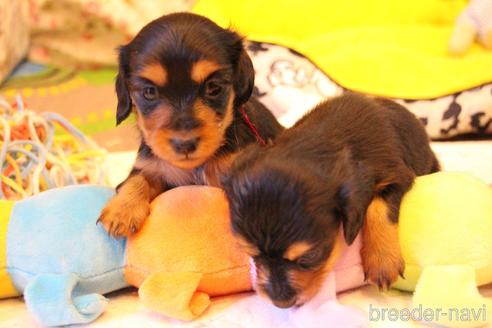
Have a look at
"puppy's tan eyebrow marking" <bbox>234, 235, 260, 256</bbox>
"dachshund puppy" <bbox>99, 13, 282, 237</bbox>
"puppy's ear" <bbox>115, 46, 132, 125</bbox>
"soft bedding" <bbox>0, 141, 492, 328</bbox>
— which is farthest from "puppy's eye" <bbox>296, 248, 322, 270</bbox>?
"puppy's ear" <bbox>115, 46, 132, 125</bbox>

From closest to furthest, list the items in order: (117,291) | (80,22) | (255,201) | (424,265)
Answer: (255,201), (424,265), (117,291), (80,22)

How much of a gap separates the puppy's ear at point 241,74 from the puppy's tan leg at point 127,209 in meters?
0.48

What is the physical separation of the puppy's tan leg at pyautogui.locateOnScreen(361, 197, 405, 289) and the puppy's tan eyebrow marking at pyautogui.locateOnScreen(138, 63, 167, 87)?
0.80m

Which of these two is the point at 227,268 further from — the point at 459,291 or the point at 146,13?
the point at 146,13

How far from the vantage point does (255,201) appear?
1573mm

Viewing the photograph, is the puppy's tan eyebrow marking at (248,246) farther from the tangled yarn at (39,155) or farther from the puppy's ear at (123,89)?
the tangled yarn at (39,155)

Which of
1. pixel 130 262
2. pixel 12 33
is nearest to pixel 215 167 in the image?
pixel 130 262

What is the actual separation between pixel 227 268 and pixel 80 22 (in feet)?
11.0

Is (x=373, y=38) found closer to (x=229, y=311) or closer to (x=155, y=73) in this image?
(x=155, y=73)

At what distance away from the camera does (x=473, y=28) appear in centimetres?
364

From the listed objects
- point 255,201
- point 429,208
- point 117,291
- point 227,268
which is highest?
point 255,201

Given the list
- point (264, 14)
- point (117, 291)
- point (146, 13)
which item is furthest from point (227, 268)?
point (146, 13)

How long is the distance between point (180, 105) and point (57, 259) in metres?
0.63

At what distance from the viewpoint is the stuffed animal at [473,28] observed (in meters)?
3.56
